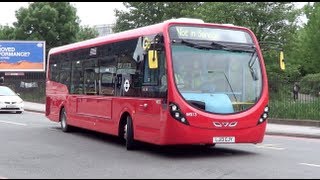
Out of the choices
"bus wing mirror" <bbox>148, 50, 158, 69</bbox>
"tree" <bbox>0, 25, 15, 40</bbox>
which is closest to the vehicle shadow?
"bus wing mirror" <bbox>148, 50, 158, 69</bbox>

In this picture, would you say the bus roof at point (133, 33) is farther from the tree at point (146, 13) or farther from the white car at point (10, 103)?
the tree at point (146, 13)

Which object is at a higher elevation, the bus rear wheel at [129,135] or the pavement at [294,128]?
the bus rear wheel at [129,135]

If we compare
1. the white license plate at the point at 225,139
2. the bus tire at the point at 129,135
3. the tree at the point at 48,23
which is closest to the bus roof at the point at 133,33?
the bus tire at the point at 129,135

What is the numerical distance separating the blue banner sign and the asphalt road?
34249mm

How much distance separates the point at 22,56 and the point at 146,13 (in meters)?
11.6

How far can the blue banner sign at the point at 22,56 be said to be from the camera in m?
50.8

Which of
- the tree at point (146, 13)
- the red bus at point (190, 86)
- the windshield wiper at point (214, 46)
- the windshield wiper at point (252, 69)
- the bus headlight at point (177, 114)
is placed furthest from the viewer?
the tree at point (146, 13)

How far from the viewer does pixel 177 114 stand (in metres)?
12.0

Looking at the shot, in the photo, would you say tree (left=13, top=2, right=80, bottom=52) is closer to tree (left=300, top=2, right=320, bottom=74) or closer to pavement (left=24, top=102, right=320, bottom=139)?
tree (left=300, top=2, right=320, bottom=74)

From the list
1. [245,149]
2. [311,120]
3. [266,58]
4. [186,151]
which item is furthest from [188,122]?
[266,58]

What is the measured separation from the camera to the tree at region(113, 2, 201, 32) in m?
50.8

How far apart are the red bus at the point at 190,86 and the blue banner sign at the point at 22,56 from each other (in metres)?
37.5

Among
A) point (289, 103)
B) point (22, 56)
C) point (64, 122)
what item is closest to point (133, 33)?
point (64, 122)

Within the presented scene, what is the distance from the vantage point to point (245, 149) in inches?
566
